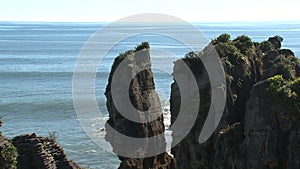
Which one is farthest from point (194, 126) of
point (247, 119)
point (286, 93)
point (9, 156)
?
point (9, 156)

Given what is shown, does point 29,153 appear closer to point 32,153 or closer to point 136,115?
point 32,153

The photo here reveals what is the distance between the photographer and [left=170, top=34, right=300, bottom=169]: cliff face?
2566 cm

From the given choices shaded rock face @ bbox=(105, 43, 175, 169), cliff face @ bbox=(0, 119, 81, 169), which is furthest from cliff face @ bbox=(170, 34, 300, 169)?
cliff face @ bbox=(0, 119, 81, 169)

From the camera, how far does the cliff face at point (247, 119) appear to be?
2566cm

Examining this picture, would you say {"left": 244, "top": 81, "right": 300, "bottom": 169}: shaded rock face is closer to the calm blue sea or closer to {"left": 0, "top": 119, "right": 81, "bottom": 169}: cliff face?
{"left": 0, "top": 119, "right": 81, "bottom": 169}: cliff face

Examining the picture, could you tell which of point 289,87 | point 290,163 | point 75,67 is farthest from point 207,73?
point 75,67

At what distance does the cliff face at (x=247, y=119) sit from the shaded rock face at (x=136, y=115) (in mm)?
3498

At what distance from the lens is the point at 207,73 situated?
31641 millimetres

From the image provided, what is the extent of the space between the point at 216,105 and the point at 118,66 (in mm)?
9068

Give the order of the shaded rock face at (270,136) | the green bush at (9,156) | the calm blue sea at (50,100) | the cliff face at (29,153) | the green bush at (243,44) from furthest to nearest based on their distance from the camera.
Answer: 1. the calm blue sea at (50,100)
2. the green bush at (243,44)
3. the shaded rock face at (270,136)
4. the cliff face at (29,153)
5. the green bush at (9,156)

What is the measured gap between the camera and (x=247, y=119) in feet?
88.5

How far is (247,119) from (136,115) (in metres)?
10.8

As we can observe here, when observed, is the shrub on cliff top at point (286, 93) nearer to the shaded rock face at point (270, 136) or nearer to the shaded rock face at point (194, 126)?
the shaded rock face at point (270, 136)

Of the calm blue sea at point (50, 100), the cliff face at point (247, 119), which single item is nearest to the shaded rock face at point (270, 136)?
the cliff face at point (247, 119)
